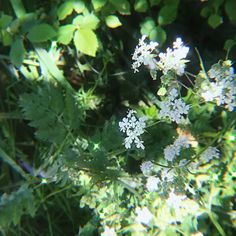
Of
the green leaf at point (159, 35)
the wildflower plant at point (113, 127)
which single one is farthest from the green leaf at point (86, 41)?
the green leaf at point (159, 35)

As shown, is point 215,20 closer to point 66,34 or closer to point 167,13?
point 167,13

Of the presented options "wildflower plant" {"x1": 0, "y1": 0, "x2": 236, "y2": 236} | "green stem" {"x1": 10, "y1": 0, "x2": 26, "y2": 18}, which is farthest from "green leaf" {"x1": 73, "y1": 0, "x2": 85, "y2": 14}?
"green stem" {"x1": 10, "y1": 0, "x2": 26, "y2": 18}

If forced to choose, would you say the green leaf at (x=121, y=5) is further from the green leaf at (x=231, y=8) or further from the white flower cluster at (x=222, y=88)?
the white flower cluster at (x=222, y=88)

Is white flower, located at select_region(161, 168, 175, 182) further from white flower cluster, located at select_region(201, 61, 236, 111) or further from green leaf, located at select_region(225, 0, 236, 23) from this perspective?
green leaf, located at select_region(225, 0, 236, 23)

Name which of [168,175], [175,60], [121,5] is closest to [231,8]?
[121,5]

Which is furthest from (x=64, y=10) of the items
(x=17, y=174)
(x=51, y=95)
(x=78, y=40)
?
(x=17, y=174)

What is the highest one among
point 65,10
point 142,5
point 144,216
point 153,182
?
point 65,10

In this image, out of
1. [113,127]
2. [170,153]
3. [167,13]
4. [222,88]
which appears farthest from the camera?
[167,13]
